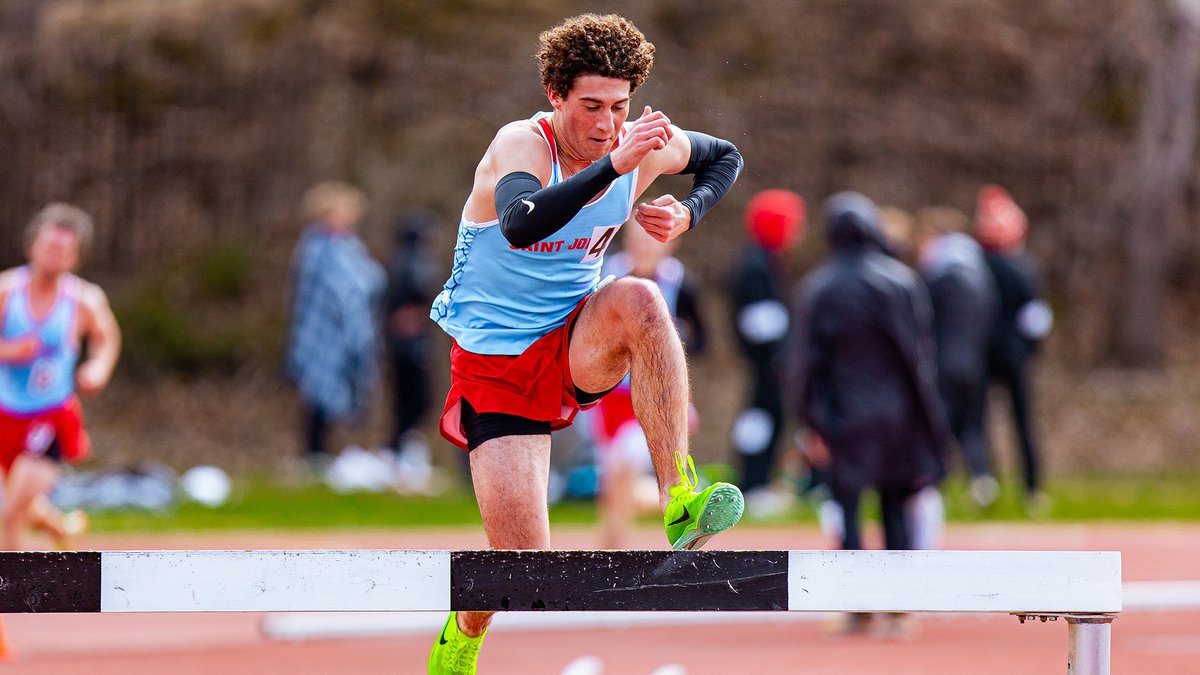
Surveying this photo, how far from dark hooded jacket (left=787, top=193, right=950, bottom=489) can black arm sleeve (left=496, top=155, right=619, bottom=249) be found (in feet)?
13.4

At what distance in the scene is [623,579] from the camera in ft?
12.7

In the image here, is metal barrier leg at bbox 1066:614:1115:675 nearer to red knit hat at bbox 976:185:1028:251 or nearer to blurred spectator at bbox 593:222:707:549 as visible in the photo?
blurred spectator at bbox 593:222:707:549

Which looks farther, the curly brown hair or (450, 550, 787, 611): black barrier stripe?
the curly brown hair

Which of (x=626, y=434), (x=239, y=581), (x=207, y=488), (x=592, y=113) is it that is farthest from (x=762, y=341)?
(x=239, y=581)

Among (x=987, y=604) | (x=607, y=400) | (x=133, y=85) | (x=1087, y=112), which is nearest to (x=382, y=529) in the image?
(x=607, y=400)

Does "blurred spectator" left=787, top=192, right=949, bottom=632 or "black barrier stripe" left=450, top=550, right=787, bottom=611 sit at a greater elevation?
"blurred spectator" left=787, top=192, right=949, bottom=632

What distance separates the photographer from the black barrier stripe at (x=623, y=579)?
3.88 meters

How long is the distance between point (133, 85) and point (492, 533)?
15739 millimetres

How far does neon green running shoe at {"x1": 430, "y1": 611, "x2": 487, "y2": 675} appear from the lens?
15.9 feet

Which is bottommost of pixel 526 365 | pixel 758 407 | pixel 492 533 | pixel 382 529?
pixel 492 533

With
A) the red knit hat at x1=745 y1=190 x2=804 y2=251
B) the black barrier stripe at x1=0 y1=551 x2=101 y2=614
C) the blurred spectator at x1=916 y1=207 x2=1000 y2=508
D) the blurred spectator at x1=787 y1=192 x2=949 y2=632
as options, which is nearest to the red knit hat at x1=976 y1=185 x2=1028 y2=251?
the blurred spectator at x1=916 y1=207 x2=1000 y2=508

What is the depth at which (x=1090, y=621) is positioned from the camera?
3898mm

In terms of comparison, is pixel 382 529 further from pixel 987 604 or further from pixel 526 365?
pixel 987 604

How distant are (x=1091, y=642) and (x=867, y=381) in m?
4.24
